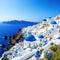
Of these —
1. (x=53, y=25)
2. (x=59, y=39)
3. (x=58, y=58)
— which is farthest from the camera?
(x=53, y=25)

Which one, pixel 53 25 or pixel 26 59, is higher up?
pixel 53 25

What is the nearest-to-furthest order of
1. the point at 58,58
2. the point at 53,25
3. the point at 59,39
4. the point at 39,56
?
the point at 58,58 → the point at 39,56 → the point at 59,39 → the point at 53,25

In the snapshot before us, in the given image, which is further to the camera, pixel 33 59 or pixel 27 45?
pixel 27 45

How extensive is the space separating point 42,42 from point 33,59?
797 centimetres

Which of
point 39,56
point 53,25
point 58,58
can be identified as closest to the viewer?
point 58,58

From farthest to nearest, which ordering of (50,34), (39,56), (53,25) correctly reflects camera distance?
(53,25), (50,34), (39,56)

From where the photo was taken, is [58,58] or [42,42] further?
[42,42]

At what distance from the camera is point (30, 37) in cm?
2764

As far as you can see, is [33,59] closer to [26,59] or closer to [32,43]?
[26,59]

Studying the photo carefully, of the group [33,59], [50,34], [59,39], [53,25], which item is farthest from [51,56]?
[53,25]

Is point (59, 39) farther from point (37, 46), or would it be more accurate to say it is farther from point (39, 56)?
point (39, 56)

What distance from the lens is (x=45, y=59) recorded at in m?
19.6

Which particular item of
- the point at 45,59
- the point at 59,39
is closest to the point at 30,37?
the point at 59,39

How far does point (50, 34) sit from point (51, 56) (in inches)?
618
